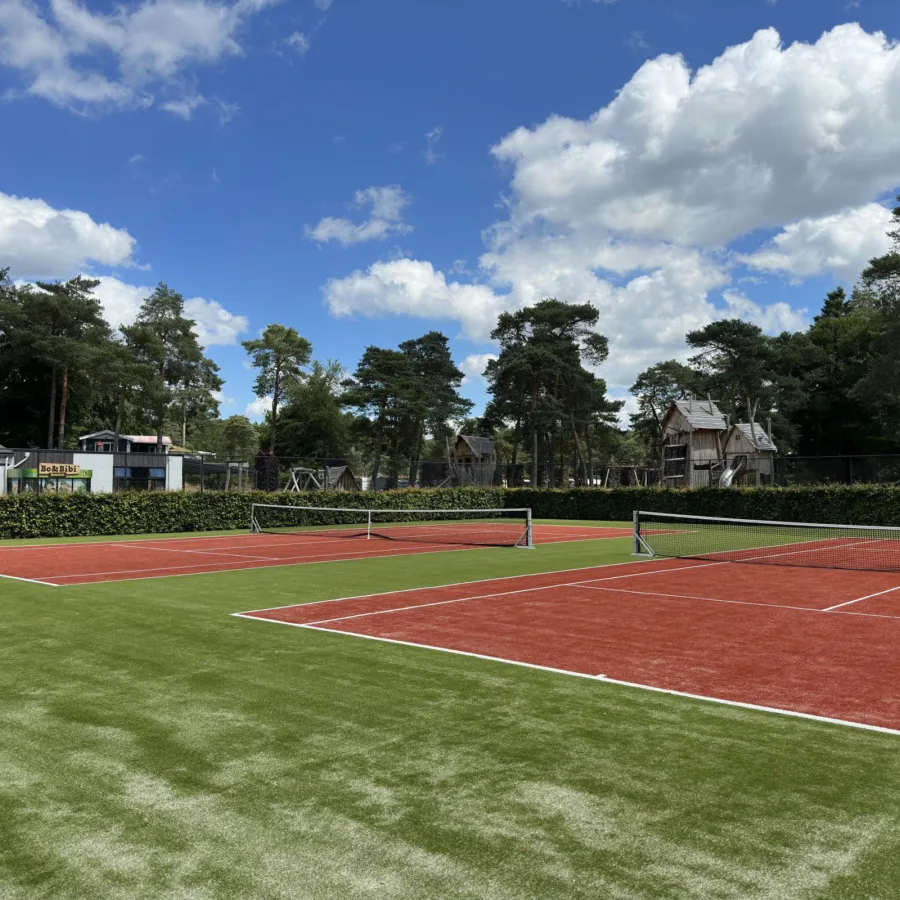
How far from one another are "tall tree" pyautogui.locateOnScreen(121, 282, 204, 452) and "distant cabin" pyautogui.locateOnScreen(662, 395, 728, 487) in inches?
1681

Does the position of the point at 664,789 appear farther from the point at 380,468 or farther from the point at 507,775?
the point at 380,468

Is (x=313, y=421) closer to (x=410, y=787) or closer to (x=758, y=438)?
(x=758, y=438)

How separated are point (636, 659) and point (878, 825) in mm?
3524

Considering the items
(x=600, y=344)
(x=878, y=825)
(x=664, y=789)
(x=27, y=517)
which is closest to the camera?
(x=878, y=825)

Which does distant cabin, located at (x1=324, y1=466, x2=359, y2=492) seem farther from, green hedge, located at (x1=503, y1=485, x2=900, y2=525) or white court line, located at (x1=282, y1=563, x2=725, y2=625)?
white court line, located at (x1=282, y1=563, x2=725, y2=625)

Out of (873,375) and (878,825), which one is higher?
(873,375)

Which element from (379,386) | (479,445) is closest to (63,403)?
(379,386)

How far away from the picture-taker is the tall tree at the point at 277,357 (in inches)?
2694

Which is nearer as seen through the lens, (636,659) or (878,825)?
(878,825)

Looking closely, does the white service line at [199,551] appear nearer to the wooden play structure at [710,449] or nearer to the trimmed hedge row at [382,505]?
the trimmed hedge row at [382,505]

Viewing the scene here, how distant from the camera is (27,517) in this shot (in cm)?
2334

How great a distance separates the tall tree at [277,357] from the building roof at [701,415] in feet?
113

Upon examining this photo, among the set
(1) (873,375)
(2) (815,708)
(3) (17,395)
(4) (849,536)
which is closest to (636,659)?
(2) (815,708)

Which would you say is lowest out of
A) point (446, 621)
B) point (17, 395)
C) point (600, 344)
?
point (446, 621)
